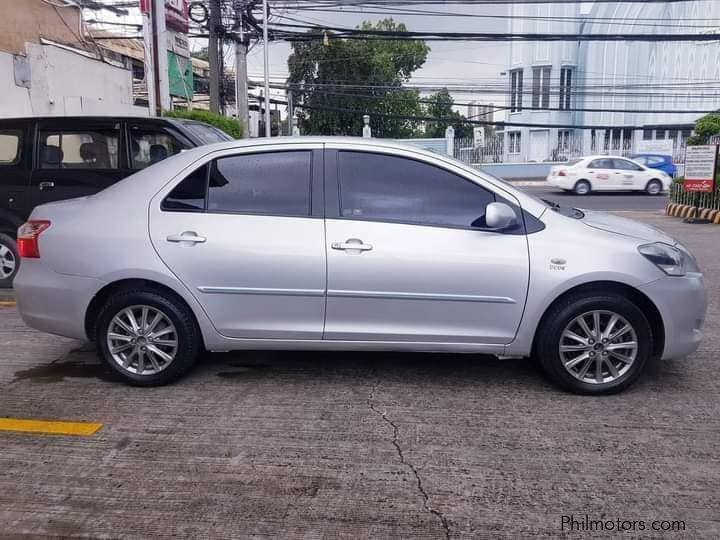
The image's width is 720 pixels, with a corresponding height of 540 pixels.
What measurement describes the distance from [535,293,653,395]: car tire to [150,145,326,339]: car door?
149 cm

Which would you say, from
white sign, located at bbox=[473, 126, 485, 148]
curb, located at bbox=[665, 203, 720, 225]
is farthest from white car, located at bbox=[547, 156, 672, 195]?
white sign, located at bbox=[473, 126, 485, 148]

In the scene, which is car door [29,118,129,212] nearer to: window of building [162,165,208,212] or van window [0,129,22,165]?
van window [0,129,22,165]

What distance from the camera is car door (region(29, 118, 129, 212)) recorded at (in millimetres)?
7082

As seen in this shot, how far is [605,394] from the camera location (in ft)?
13.9

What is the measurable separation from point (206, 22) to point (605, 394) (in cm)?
1873

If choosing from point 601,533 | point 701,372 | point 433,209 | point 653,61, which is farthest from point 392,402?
point 653,61

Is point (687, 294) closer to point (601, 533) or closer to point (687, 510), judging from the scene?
point (687, 510)

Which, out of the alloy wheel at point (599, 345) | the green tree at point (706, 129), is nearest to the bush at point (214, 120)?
the alloy wheel at point (599, 345)

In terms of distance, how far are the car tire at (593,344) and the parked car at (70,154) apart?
4.64 metres

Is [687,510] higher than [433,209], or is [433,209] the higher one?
[433,209]

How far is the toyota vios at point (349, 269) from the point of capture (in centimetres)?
413

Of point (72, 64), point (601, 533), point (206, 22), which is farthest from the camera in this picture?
point (206, 22)

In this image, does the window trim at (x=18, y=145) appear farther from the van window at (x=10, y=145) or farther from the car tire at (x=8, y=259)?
the car tire at (x=8, y=259)

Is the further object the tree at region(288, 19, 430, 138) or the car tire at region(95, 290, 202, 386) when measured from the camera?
the tree at region(288, 19, 430, 138)
